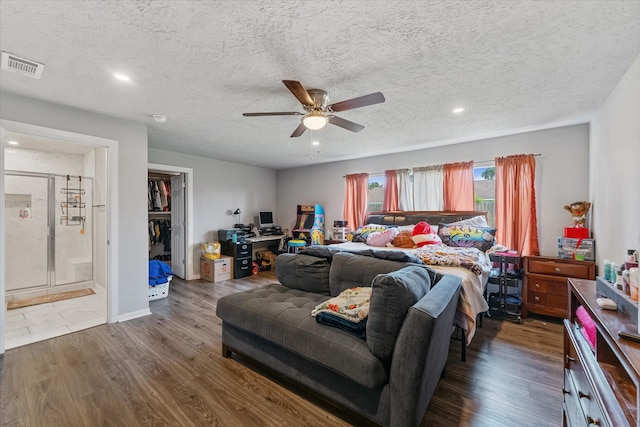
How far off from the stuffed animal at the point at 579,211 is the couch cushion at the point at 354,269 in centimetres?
257

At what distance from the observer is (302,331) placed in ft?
5.96

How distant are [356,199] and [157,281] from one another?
151 inches

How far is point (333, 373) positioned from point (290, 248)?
14.8ft

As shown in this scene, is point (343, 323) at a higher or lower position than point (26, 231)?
lower

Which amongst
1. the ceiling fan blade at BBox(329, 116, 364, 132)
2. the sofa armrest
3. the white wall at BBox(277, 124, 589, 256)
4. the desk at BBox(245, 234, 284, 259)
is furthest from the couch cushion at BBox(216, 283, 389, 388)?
the desk at BBox(245, 234, 284, 259)

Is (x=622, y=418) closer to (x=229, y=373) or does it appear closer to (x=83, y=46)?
(x=229, y=373)

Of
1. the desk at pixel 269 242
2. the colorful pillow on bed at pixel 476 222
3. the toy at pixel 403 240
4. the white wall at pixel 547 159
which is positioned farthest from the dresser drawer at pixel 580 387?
the desk at pixel 269 242

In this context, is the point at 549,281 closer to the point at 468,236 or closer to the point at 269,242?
the point at 468,236

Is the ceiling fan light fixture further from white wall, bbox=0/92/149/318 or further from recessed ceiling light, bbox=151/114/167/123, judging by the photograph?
white wall, bbox=0/92/149/318

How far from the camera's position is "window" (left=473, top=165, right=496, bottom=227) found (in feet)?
13.7

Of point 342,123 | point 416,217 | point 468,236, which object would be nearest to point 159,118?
point 342,123

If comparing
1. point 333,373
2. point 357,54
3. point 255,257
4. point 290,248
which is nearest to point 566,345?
point 333,373

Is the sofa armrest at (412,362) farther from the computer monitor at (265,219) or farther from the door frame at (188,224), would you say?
the computer monitor at (265,219)

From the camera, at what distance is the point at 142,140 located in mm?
3420
